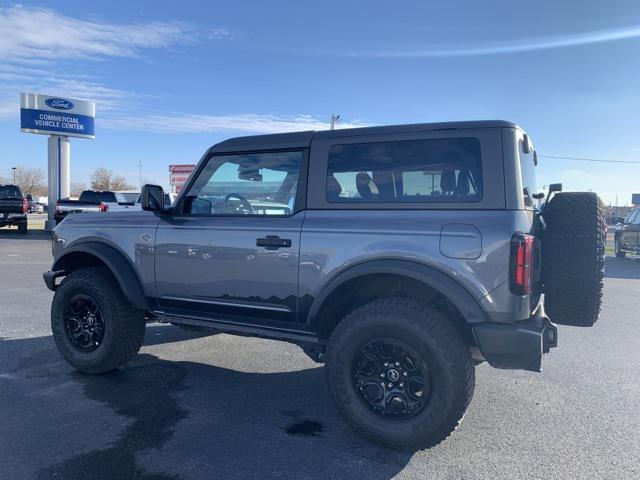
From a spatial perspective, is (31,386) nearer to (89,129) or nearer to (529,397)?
(529,397)

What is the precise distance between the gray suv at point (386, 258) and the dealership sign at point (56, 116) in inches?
911

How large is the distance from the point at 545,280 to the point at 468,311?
75 cm

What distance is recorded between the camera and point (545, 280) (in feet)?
11.2

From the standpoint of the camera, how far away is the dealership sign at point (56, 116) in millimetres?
23328

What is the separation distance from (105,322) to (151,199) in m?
1.22

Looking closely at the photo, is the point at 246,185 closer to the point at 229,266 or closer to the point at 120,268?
the point at 229,266

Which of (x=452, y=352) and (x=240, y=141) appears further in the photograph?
(x=240, y=141)

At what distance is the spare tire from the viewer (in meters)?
3.25

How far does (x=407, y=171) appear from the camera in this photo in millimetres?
3428

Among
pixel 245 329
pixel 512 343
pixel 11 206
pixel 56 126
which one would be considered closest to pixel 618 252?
pixel 512 343

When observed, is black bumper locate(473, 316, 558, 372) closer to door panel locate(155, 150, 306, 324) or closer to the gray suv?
the gray suv

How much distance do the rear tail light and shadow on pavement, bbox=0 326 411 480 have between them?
4.17 feet

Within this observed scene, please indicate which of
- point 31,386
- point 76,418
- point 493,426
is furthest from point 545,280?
point 31,386

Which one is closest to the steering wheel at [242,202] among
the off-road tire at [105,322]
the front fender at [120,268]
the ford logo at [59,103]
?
the front fender at [120,268]
